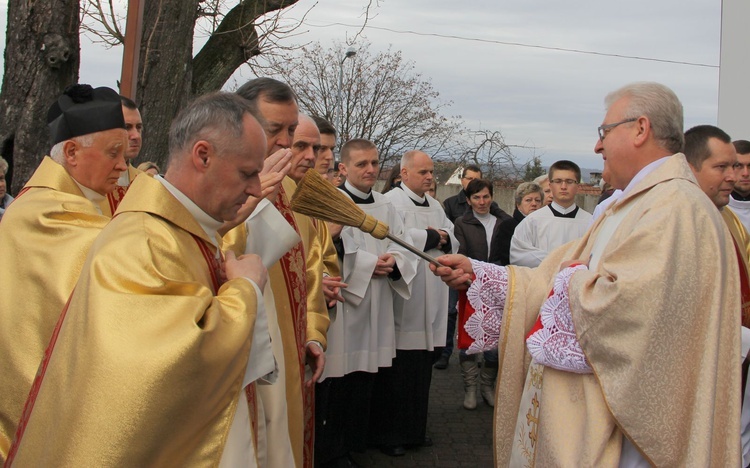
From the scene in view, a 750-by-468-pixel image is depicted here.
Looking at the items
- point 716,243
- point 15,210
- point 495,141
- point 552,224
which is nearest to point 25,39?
point 15,210

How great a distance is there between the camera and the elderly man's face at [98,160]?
3.62m

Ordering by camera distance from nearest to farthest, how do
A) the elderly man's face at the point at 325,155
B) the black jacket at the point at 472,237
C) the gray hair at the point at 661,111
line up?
the gray hair at the point at 661,111 → the elderly man's face at the point at 325,155 → the black jacket at the point at 472,237

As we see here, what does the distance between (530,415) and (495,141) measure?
45.7 ft

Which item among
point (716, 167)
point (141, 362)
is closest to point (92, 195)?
point (141, 362)

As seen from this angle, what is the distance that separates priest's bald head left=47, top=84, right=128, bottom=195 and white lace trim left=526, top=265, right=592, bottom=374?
215 cm

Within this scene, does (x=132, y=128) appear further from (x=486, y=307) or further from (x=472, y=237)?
(x=472, y=237)

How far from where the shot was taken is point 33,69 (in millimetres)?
6090

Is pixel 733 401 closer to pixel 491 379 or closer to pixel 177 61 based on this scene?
pixel 491 379

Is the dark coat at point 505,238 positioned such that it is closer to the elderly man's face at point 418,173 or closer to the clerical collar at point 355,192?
the elderly man's face at point 418,173

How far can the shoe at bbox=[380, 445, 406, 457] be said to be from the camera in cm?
604

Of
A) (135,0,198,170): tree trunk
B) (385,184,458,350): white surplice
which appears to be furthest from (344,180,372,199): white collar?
(135,0,198,170): tree trunk

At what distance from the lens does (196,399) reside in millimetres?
2025

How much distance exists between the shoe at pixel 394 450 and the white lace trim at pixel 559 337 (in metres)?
3.17

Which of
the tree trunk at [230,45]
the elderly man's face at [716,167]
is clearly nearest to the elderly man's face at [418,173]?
the elderly man's face at [716,167]
